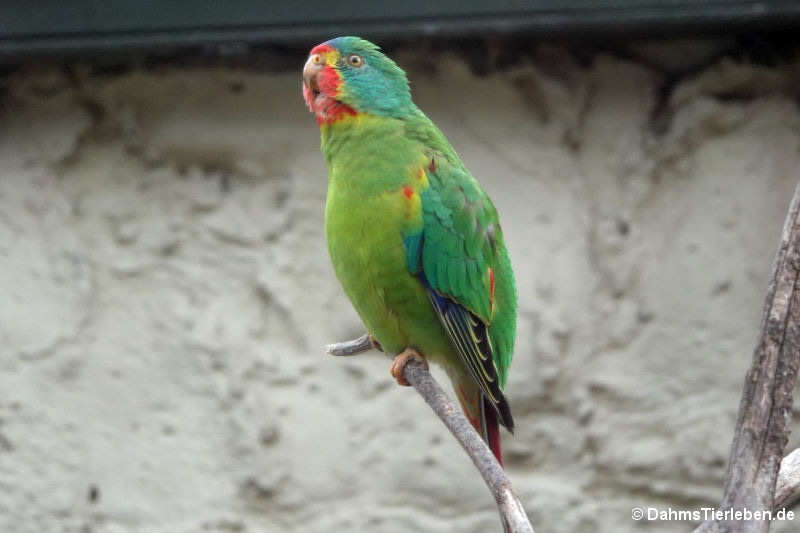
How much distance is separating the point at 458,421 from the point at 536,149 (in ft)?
4.55

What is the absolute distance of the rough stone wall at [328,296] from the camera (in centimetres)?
285

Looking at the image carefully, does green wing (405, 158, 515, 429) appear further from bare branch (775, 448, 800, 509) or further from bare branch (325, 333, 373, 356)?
bare branch (775, 448, 800, 509)

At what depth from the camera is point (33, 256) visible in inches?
114

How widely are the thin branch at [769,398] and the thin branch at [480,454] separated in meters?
0.30

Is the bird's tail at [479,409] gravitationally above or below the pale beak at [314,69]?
below

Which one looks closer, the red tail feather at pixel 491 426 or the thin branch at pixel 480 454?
the thin branch at pixel 480 454

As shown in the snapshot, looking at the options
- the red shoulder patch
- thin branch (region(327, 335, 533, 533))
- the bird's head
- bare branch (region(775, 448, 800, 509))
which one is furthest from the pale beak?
bare branch (region(775, 448, 800, 509))

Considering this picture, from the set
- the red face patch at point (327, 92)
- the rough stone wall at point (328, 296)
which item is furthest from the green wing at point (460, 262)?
the rough stone wall at point (328, 296)

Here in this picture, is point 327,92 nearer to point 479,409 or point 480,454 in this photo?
point 479,409

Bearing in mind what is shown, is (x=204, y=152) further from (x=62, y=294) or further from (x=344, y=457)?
(x=344, y=457)

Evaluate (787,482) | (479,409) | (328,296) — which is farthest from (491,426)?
(328,296)

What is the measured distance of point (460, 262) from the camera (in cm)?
196

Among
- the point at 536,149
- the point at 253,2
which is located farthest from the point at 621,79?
the point at 253,2

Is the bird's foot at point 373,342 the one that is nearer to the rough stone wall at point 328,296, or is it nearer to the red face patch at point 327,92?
the red face patch at point 327,92
